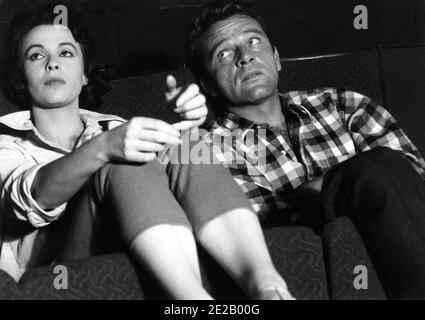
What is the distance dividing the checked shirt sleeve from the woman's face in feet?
2.06

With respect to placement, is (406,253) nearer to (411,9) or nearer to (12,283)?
(12,283)

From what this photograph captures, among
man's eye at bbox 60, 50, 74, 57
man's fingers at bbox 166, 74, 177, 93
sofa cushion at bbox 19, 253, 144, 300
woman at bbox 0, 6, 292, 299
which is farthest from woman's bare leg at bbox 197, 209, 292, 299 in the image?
man's eye at bbox 60, 50, 74, 57

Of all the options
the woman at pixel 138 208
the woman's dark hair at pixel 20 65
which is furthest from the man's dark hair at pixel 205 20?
the woman at pixel 138 208

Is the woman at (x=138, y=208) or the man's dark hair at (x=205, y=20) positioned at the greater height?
the man's dark hair at (x=205, y=20)

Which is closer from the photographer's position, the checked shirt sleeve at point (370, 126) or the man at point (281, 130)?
the man at point (281, 130)

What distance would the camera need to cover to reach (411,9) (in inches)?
75.7

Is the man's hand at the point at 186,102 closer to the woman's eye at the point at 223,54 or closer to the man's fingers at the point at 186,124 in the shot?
the man's fingers at the point at 186,124

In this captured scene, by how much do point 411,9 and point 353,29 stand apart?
0.23 metres

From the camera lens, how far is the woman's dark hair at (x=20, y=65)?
1294 millimetres

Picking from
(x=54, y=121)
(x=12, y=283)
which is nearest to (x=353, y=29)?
(x=54, y=121)

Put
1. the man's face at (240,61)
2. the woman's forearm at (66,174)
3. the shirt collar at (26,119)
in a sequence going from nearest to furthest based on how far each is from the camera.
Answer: the woman's forearm at (66,174), the shirt collar at (26,119), the man's face at (240,61)

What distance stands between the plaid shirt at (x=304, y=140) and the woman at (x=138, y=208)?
334 millimetres

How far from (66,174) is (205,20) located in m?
0.70

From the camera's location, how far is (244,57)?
4.52 ft
